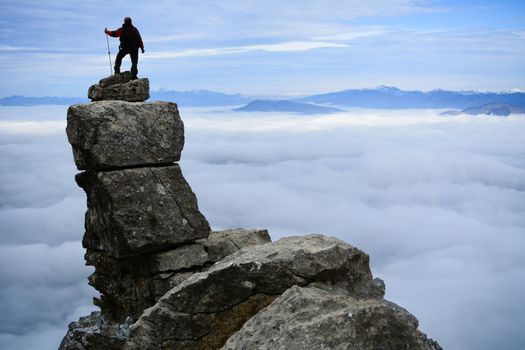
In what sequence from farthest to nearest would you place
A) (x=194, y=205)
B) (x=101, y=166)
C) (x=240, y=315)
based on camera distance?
1. (x=194, y=205)
2. (x=101, y=166)
3. (x=240, y=315)

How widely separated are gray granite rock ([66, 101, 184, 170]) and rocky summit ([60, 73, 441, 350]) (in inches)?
1.5

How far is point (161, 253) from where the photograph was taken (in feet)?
72.8

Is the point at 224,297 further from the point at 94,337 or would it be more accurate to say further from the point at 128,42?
the point at 128,42

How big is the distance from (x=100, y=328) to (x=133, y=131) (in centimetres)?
701

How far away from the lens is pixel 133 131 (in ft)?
71.9

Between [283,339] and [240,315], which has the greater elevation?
[283,339]

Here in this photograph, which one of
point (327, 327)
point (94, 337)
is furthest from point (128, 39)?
point (327, 327)

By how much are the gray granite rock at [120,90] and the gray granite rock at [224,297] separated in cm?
1312

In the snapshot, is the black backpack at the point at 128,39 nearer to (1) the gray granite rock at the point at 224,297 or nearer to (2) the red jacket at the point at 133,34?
(2) the red jacket at the point at 133,34

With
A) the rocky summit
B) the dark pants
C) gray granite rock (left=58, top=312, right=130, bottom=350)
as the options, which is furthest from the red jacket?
gray granite rock (left=58, top=312, right=130, bottom=350)

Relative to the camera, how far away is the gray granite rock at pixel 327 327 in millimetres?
9422

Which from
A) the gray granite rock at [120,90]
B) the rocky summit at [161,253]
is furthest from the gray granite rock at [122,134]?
the gray granite rock at [120,90]

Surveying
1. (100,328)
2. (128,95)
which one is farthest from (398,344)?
(128,95)

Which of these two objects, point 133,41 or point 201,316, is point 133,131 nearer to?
point 133,41
